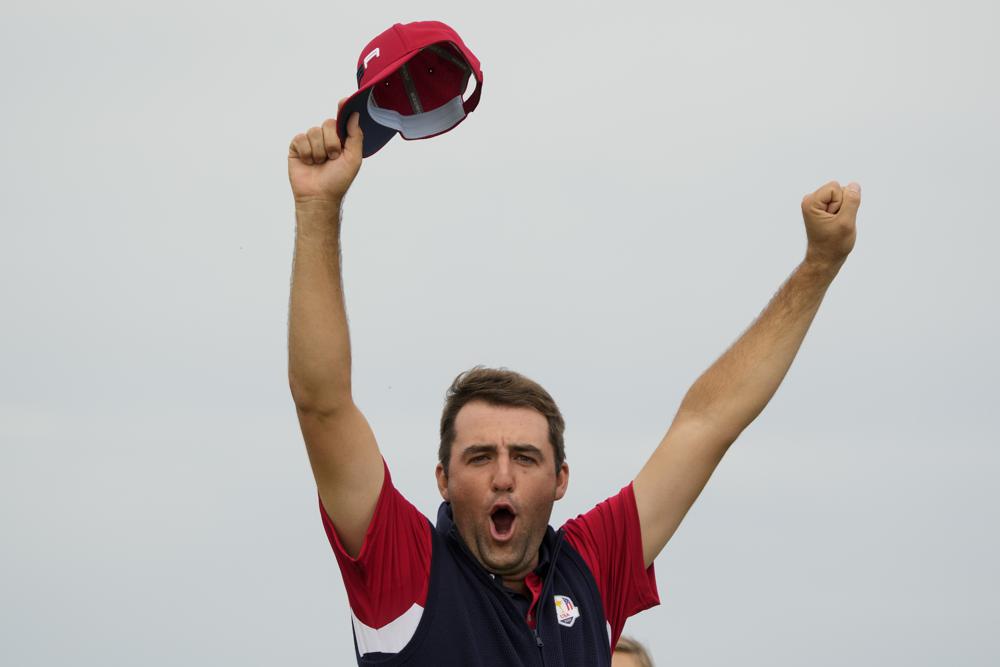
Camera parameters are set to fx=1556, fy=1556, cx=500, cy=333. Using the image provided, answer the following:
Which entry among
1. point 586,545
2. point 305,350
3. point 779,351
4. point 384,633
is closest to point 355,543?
point 384,633

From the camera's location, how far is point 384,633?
6.92 m

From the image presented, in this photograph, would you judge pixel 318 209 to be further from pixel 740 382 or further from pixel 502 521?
pixel 740 382

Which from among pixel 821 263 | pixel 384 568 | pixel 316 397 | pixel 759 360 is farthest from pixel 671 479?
pixel 316 397

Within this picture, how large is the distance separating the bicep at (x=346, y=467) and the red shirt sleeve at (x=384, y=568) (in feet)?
0.17

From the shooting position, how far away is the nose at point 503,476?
7273 mm

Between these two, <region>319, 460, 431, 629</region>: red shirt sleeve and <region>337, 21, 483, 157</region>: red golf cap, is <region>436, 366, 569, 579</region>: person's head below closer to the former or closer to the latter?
<region>319, 460, 431, 629</region>: red shirt sleeve

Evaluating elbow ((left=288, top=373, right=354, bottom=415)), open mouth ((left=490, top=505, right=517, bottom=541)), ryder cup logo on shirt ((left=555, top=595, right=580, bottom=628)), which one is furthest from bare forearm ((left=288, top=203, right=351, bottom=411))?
ryder cup logo on shirt ((left=555, top=595, right=580, bottom=628))

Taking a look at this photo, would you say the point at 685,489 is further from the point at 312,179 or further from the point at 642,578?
the point at 312,179

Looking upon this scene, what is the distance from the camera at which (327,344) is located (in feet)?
22.0

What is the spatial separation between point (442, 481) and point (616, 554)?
1.04 m

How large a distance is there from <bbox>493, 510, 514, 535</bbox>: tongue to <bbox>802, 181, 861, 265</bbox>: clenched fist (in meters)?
2.41

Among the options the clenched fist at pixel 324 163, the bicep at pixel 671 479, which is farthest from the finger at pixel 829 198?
the clenched fist at pixel 324 163

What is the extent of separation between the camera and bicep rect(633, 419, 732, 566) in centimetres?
815

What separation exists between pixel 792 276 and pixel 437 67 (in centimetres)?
251
